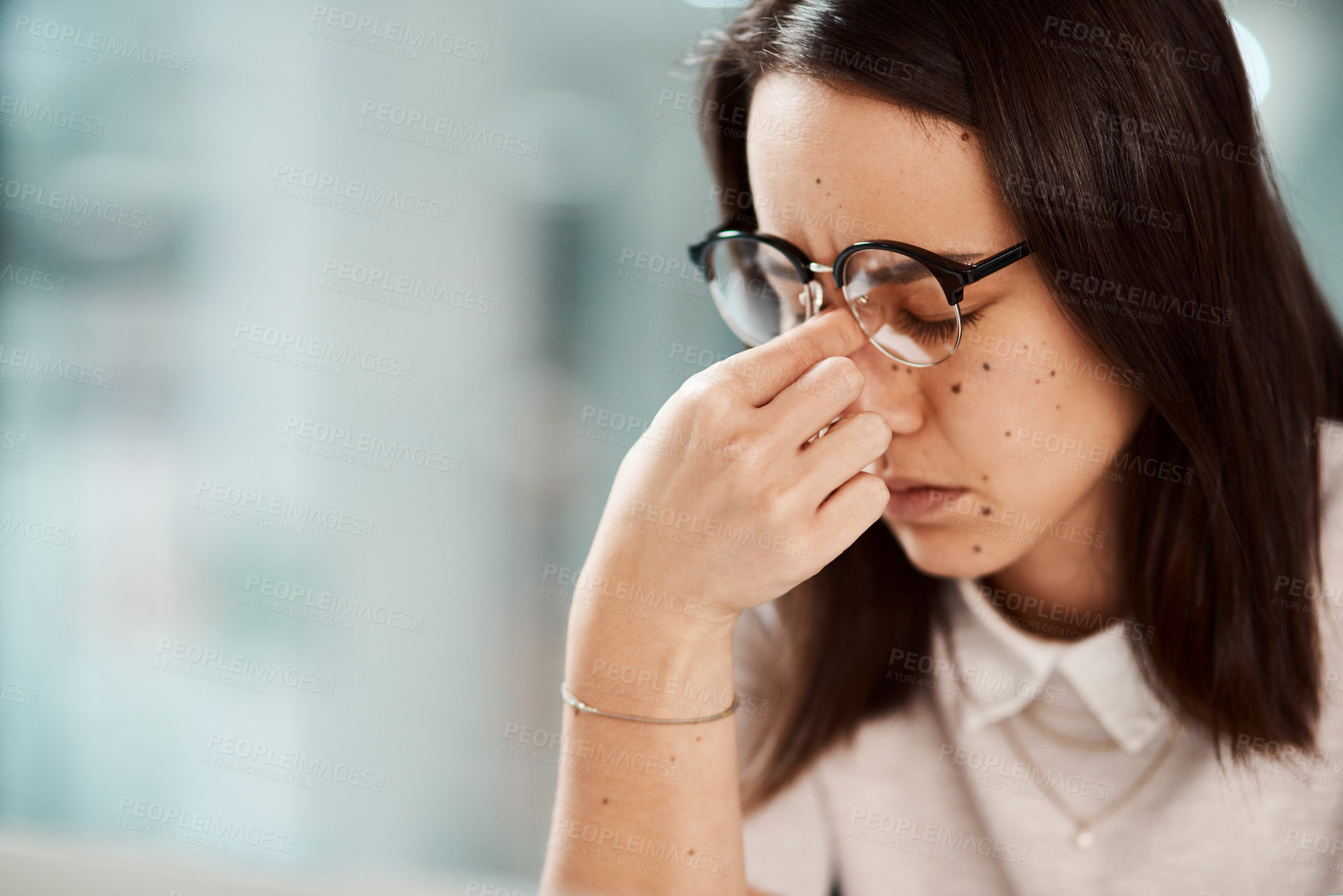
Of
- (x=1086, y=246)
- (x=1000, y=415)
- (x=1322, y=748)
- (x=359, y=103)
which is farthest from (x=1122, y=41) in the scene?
(x=359, y=103)

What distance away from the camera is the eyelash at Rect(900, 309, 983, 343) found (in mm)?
740

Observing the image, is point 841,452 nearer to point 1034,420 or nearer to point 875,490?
point 875,490

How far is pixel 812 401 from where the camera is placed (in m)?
0.71

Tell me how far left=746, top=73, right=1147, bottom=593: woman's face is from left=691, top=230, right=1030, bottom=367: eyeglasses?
1 cm

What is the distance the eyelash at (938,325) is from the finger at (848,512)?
13cm

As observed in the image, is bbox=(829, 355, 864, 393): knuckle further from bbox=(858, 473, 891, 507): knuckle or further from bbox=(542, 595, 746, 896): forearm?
bbox=(542, 595, 746, 896): forearm

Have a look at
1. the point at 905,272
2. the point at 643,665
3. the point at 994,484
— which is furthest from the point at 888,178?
the point at 643,665

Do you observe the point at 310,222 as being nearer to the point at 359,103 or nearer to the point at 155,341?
the point at 359,103

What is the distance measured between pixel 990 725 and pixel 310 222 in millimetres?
1613

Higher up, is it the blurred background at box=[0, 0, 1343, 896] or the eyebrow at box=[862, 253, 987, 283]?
the eyebrow at box=[862, 253, 987, 283]

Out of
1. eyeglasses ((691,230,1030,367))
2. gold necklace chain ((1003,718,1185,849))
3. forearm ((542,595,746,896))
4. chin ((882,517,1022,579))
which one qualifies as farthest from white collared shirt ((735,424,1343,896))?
eyeglasses ((691,230,1030,367))

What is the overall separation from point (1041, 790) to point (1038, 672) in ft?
0.43

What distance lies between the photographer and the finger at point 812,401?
71cm

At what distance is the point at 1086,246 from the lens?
725mm
